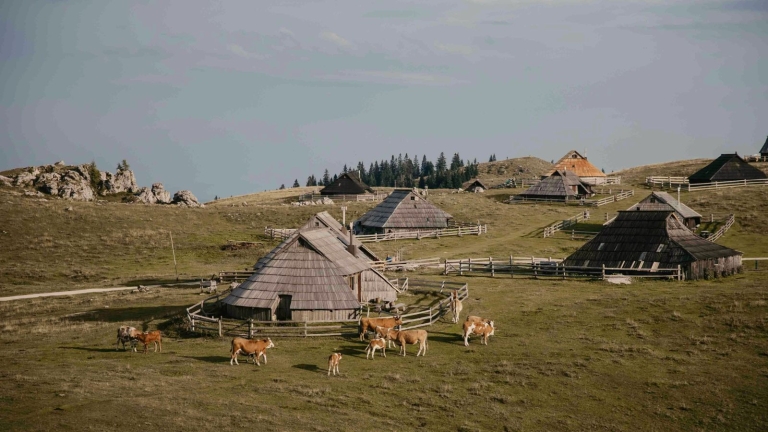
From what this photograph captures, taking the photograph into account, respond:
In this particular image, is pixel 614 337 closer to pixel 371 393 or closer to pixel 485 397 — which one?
pixel 485 397

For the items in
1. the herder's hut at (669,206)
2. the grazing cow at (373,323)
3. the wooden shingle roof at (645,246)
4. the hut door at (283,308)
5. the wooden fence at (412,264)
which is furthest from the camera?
the herder's hut at (669,206)

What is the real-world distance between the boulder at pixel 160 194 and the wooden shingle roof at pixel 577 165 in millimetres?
50555

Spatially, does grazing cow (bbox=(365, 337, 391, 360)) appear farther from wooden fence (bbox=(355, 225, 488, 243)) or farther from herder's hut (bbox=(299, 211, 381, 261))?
wooden fence (bbox=(355, 225, 488, 243))

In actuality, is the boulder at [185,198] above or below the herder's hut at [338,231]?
above

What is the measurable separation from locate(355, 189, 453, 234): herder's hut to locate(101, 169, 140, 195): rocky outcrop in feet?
128

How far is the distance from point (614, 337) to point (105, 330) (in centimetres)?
2265

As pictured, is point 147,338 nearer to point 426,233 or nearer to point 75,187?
point 426,233

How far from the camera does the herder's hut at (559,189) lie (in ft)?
307

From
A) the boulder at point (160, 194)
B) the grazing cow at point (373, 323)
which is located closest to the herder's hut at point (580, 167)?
the boulder at point (160, 194)

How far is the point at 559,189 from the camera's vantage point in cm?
9362

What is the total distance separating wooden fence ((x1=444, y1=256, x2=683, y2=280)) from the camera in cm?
4797

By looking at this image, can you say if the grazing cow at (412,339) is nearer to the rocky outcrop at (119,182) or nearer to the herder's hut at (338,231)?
the herder's hut at (338,231)

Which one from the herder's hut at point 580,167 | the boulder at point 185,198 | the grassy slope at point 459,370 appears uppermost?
the herder's hut at point 580,167

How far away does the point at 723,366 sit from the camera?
97.7 ft
